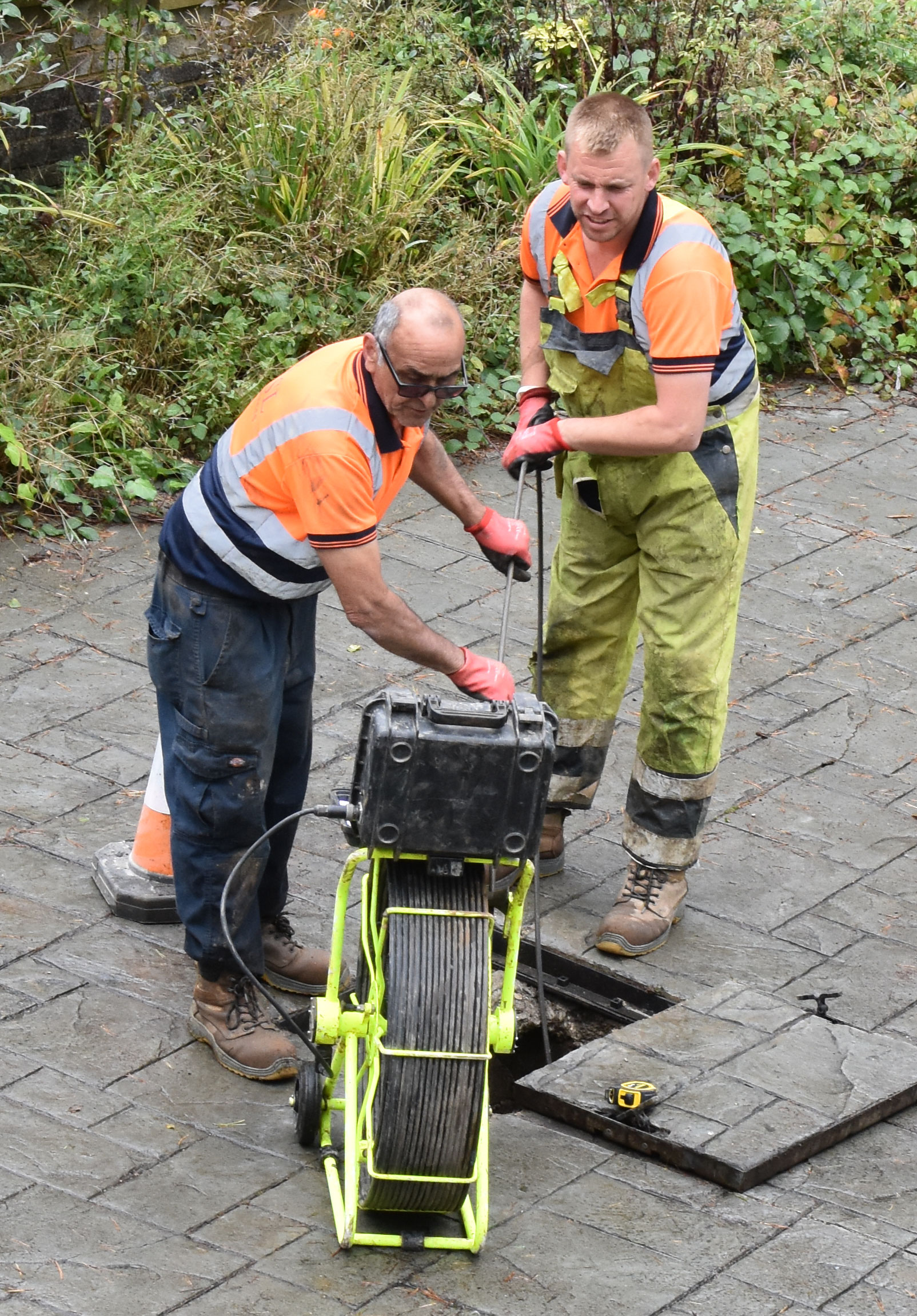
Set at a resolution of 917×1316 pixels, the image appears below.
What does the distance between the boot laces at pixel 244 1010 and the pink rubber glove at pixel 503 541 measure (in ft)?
3.84

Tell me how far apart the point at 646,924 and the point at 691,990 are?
23 centimetres

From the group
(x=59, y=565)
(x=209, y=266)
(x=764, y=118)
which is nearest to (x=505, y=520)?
(x=59, y=565)

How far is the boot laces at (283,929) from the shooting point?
4516 millimetres

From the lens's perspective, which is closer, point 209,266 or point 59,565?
point 59,565

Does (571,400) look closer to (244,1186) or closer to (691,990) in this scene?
(691,990)

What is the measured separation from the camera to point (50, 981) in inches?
172

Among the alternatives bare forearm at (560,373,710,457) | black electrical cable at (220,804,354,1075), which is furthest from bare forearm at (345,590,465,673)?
bare forearm at (560,373,710,457)

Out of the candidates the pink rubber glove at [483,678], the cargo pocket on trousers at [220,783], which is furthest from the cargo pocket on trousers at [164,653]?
the pink rubber glove at [483,678]

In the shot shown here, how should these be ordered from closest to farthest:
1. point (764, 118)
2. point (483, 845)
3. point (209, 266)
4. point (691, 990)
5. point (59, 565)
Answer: point (483, 845)
point (691, 990)
point (59, 565)
point (209, 266)
point (764, 118)

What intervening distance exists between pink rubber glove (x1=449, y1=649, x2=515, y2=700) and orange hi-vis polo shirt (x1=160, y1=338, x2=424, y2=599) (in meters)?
0.34

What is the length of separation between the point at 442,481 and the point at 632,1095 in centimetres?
147

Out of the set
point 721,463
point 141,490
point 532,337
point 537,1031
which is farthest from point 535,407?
point 141,490

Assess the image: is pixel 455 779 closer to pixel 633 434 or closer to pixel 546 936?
pixel 633 434

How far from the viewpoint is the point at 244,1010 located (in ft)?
13.7
